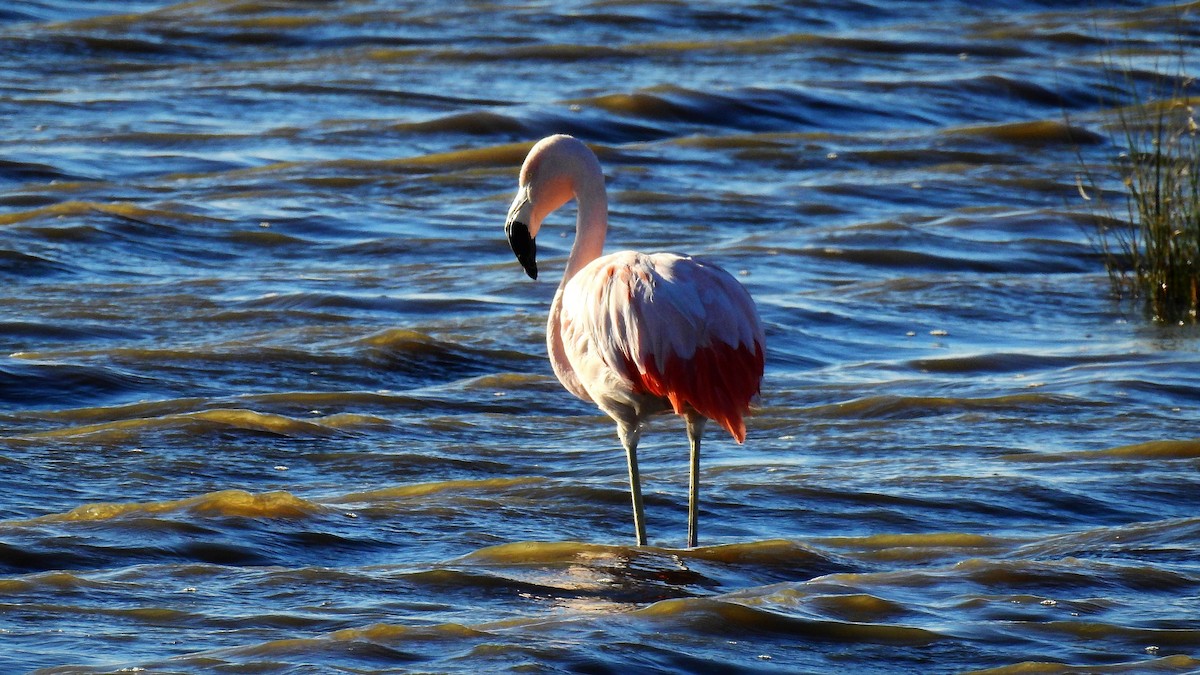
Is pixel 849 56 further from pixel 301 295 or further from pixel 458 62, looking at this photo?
pixel 301 295

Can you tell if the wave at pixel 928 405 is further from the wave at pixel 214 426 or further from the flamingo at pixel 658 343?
the flamingo at pixel 658 343

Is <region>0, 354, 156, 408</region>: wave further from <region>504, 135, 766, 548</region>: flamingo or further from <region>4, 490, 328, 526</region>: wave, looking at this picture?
<region>504, 135, 766, 548</region>: flamingo

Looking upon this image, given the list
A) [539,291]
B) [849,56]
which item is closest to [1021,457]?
[539,291]

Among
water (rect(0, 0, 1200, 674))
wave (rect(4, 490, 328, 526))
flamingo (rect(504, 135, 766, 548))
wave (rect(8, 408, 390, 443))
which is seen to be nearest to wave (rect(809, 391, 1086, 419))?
water (rect(0, 0, 1200, 674))

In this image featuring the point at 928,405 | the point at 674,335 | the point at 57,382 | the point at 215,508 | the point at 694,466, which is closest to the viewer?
the point at 674,335

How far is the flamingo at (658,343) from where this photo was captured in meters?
5.61

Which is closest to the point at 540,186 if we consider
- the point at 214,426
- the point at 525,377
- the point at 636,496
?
the point at 636,496

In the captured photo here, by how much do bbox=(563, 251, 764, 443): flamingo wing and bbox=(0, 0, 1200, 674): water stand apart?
553mm

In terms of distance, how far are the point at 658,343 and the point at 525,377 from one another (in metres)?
3.06

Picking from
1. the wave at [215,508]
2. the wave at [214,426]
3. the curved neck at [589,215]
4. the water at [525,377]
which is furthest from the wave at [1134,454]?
the wave at [215,508]

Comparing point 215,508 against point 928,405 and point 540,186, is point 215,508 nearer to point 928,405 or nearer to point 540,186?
point 540,186

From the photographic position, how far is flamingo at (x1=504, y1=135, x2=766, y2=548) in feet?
18.4

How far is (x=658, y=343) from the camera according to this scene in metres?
5.60

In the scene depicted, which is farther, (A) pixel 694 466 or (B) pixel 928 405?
(B) pixel 928 405
